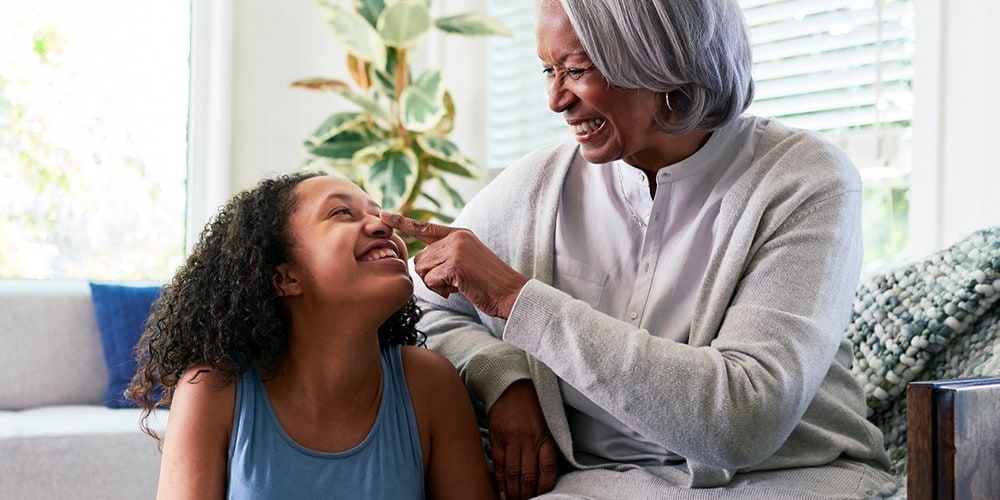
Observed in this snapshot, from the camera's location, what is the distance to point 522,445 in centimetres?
158

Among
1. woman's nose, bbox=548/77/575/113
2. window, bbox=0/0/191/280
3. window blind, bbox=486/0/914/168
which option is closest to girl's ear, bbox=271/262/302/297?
woman's nose, bbox=548/77/575/113

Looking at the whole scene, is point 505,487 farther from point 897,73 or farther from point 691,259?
point 897,73

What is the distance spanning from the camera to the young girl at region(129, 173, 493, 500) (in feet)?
4.85

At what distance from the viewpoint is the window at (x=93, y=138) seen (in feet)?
12.4

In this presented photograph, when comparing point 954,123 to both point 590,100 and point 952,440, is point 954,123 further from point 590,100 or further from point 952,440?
point 952,440

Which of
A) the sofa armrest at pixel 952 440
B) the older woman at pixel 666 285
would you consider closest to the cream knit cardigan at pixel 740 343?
the older woman at pixel 666 285

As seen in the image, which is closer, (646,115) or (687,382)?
(687,382)

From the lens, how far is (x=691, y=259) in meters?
1.56

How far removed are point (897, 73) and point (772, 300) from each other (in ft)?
4.91

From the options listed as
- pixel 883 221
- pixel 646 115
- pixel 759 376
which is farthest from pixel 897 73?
pixel 759 376

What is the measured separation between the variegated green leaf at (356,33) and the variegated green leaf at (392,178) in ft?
1.18

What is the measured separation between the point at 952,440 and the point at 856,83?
1.96 metres

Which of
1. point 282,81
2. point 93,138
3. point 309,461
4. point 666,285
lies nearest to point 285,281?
point 309,461

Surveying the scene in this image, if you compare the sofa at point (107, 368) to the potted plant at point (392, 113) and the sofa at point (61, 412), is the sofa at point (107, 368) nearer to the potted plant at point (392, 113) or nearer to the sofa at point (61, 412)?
the sofa at point (61, 412)
